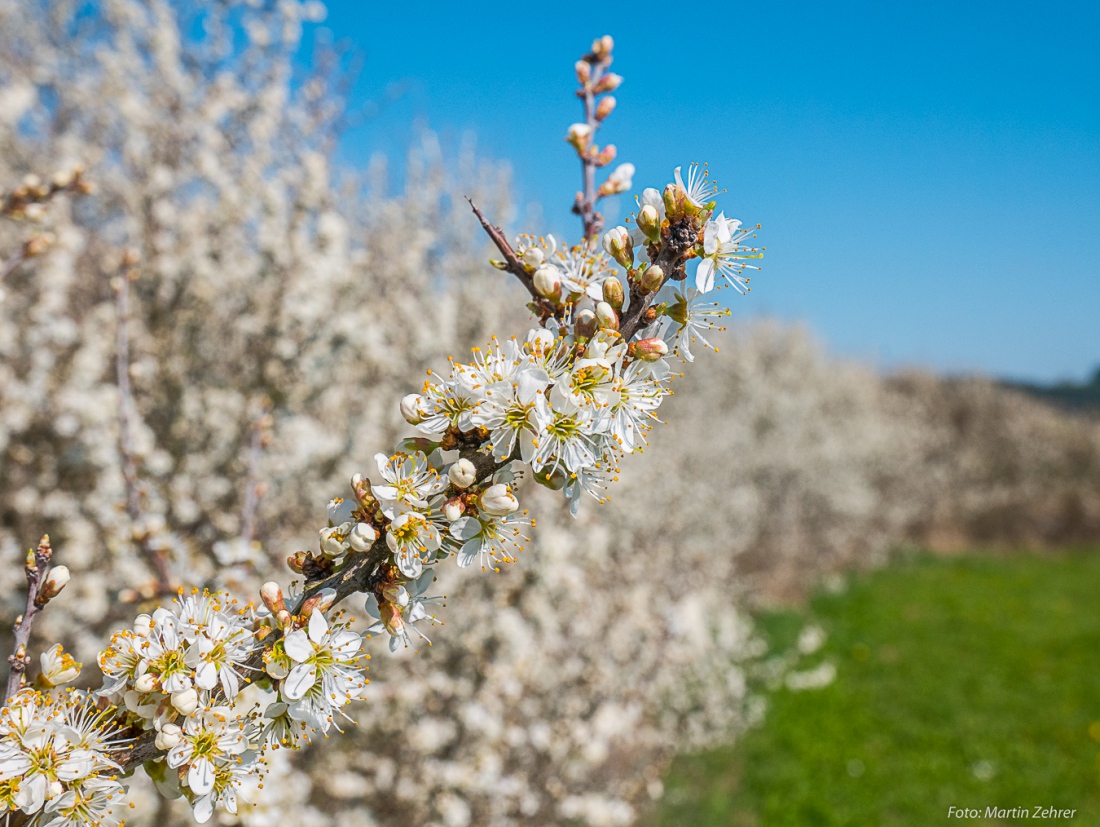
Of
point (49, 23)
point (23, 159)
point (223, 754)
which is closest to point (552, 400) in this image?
point (223, 754)

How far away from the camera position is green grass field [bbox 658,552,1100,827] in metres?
5.79

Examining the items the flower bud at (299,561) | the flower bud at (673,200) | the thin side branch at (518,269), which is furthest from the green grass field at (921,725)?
the flower bud at (673,200)

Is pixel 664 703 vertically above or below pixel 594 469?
above

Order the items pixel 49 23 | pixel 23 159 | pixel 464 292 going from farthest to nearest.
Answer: pixel 464 292
pixel 49 23
pixel 23 159

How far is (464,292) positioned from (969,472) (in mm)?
18470

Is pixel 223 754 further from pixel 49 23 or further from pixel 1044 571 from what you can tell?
pixel 1044 571

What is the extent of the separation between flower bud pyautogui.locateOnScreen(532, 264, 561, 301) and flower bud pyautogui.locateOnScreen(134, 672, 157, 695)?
0.91m

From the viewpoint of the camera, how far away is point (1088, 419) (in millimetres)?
22234

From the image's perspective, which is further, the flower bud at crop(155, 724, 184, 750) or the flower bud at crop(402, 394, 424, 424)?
the flower bud at crop(402, 394, 424, 424)

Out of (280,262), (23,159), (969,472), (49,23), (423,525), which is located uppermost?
(969,472)

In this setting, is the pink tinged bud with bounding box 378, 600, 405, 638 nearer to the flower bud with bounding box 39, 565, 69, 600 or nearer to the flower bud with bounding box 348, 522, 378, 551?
the flower bud with bounding box 348, 522, 378, 551

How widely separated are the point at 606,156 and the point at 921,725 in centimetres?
785

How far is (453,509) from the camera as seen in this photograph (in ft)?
3.86

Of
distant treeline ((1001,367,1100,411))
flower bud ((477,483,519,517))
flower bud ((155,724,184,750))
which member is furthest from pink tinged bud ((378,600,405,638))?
distant treeline ((1001,367,1100,411))
